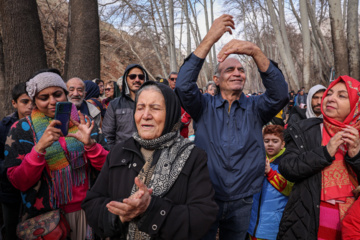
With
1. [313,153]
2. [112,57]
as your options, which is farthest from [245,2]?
[313,153]

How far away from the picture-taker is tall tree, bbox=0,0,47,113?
499 centimetres

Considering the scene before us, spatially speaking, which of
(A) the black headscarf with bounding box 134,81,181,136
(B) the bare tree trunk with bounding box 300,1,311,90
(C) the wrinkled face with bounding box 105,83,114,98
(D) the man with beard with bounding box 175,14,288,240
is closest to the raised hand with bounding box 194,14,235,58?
(D) the man with beard with bounding box 175,14,288,240

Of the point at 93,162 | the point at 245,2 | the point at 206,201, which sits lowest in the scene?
the point at 206,201

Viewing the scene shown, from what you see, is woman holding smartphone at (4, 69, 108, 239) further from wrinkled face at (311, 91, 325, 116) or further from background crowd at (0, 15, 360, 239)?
wrinkled face at (311, 91, 325, 116)

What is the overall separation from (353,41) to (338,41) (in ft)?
1.31

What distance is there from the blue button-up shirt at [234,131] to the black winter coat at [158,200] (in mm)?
567

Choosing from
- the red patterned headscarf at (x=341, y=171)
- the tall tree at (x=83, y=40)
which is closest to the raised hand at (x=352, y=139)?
the red patterned headscarf at (x=341, y=171)

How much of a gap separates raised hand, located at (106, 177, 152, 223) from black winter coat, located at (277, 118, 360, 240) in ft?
4.45

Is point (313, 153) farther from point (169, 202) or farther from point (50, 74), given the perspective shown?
point (50, 74)

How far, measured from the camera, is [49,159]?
7.38ft

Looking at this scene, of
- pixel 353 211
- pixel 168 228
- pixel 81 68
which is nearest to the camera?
pixel 168 228

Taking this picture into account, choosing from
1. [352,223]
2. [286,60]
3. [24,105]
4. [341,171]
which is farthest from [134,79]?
[286,60]

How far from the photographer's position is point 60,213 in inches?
88.1

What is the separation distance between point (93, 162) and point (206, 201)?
3.63 feet
